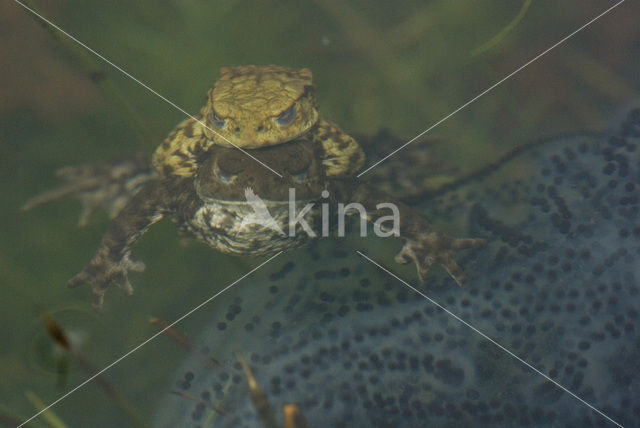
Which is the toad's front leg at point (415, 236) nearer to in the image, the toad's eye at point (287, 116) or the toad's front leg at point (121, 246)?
the toad's eye at point (287, 116)

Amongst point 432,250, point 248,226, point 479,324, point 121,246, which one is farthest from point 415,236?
point 121,246

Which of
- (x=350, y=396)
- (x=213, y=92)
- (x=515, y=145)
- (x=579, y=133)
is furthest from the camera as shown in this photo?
(x=515, y=145)

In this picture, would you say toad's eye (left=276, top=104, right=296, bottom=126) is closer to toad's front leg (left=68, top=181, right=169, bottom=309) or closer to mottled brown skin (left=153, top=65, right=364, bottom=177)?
mottled brown skin (left=153, top=65, right=364, bottom=177)

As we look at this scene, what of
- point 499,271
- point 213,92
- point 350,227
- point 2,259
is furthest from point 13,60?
point 499,271

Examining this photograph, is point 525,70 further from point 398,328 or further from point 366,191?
point 398,328

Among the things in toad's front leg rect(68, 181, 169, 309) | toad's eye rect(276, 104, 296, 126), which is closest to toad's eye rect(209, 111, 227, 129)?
toad's eye rect(276, 104, 296, 126)

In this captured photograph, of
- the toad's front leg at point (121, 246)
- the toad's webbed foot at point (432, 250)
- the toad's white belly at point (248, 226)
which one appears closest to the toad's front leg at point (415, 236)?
the toad's webbed foot at point (432, 250)
